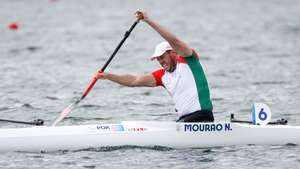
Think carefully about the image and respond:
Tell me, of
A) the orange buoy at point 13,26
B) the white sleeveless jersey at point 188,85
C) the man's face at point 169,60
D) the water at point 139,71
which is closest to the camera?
the water at point 139,71

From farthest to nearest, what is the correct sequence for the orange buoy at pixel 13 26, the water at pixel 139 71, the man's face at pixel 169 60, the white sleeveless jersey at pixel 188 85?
the orange buoy at pixel 13 26 → the white sleeveless jersey at pixel 188 85 → the man's face at pixel 169 60 → the water at pixel 139 71

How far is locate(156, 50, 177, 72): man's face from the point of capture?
13.3m

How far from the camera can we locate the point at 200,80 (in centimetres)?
1348

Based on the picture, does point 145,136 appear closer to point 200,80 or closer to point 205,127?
point 205,127

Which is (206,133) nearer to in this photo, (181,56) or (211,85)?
(181,56)

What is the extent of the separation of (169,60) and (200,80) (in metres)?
0.60

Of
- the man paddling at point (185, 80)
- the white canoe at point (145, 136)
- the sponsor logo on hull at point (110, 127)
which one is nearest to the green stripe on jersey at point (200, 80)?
the man paddling at point (185, 80)

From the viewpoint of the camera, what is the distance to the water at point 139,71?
13047 millimetres

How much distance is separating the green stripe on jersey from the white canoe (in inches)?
14.0

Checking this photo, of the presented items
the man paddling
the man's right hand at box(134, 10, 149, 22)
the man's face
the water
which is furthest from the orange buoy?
the man's right hand at box(134, 10, 149, 22)

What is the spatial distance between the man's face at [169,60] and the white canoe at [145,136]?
0.89 meters

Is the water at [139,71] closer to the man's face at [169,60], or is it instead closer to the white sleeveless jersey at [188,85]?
the white sleeveless jersey at [188,85]

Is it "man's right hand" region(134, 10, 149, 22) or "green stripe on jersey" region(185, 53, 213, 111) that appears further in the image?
"green stripe on jersey" region(185, 53, 213, 111)

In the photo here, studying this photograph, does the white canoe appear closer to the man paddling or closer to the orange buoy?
the man paddling
